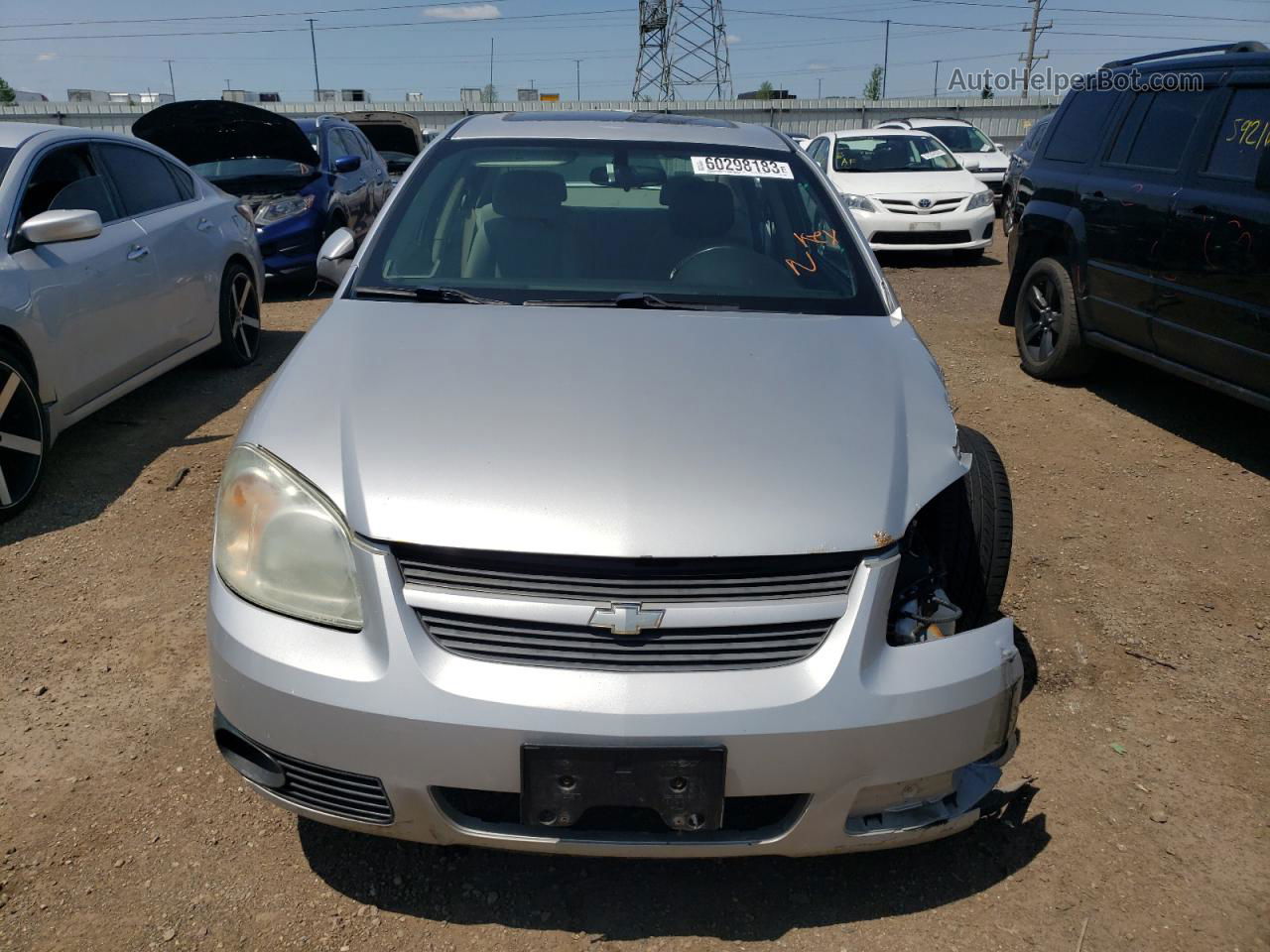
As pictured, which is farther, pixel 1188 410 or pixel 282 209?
pixel 282 209

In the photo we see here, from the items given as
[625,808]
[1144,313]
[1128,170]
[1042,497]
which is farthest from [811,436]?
[1128,170]

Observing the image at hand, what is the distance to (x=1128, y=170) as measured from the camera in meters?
5.79

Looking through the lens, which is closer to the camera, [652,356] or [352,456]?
[352,456]

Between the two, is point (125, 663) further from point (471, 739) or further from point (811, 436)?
point (811, 436)

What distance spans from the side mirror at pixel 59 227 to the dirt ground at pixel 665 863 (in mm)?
1111

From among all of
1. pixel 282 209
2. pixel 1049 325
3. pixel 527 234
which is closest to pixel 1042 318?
pixel 1049 325

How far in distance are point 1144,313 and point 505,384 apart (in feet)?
14.4

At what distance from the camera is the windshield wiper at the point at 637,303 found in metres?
2.88

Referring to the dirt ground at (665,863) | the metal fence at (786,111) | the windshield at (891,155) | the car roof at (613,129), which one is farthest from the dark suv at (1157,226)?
the metal fence at (786,111)

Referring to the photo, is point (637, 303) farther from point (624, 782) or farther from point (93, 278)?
point (93, 278)

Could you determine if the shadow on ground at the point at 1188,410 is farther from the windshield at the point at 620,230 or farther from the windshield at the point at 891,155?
the windshield at the point at 891,155

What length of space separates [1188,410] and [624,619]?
5302 mm

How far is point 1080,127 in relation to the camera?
640 cm

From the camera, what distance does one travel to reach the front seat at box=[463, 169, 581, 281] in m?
3.09
